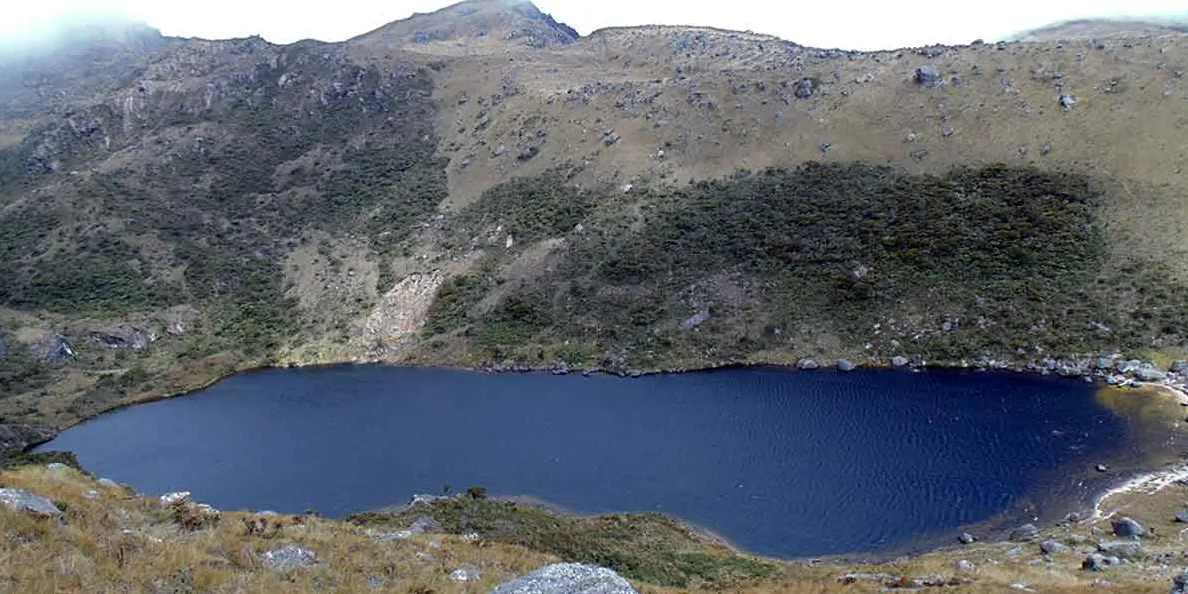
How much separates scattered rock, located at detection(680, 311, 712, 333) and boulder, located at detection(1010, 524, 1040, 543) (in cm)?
3915

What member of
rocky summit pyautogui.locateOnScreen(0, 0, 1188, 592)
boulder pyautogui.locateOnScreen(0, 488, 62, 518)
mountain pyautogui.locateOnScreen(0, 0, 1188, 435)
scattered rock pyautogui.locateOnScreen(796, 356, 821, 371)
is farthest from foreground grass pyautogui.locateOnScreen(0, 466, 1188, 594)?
mountain pyautogui.locateOnScreen(0, 0, 1188, 435)

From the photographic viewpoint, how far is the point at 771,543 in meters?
43.5

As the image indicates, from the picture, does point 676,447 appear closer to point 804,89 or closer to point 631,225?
point 631,225

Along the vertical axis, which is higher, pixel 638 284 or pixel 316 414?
pixel 638 284

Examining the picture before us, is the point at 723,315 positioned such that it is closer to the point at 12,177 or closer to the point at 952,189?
the point at 952,189

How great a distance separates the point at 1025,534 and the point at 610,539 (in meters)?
21.9

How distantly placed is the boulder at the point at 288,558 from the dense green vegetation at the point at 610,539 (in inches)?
520

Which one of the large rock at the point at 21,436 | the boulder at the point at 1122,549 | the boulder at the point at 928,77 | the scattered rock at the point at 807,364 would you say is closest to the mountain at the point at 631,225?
the boulder at the point at 928,77

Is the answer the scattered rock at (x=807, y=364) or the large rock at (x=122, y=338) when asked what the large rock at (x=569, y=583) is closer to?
the scattered rock at (x=807, y=364)

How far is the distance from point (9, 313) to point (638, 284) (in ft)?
254

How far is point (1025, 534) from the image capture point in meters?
40.2

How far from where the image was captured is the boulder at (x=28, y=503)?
58.0ft

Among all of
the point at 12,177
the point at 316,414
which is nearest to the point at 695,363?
the point at 316,414

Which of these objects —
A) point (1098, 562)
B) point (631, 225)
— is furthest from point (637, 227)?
point (1098, 562)
